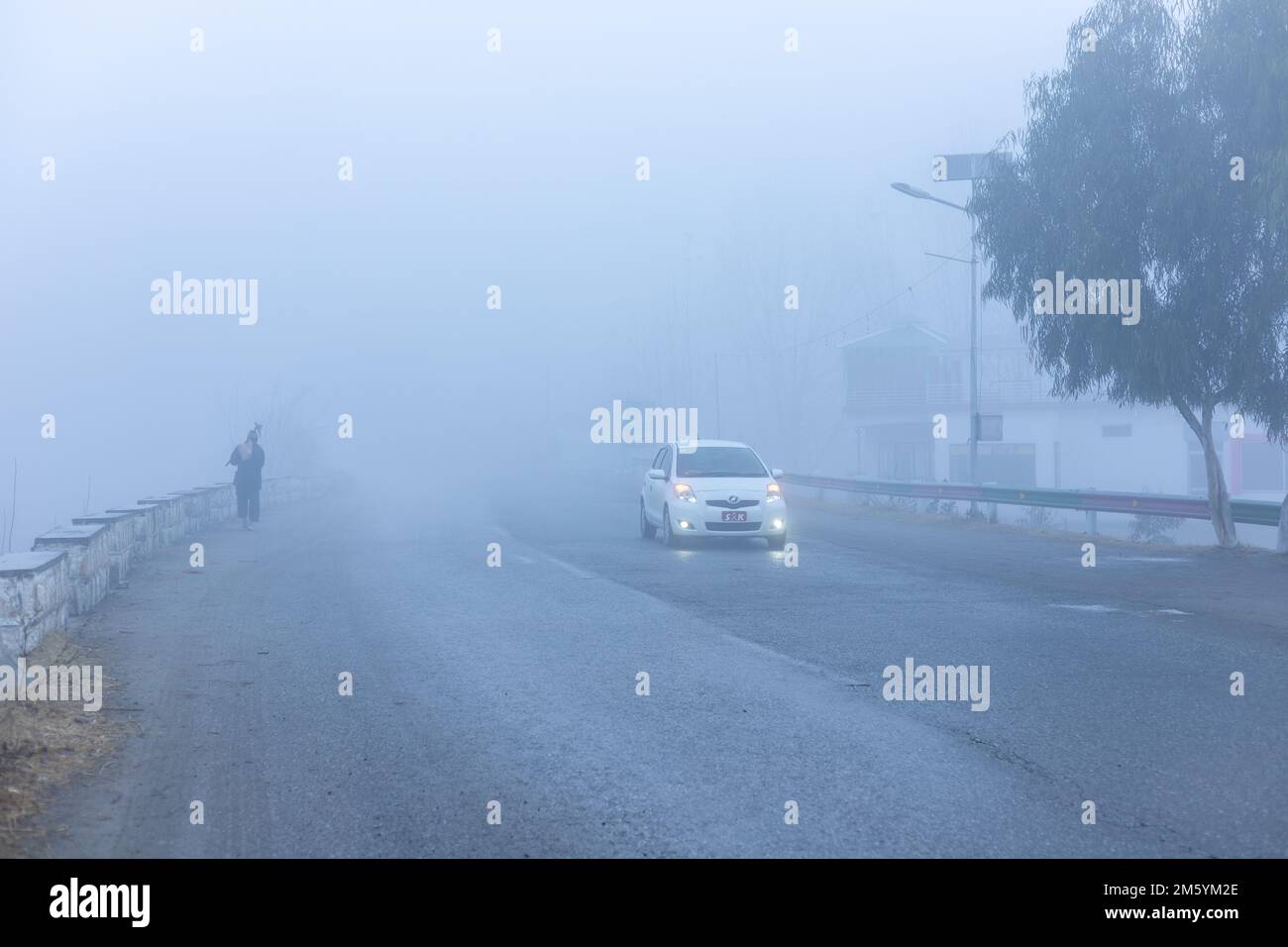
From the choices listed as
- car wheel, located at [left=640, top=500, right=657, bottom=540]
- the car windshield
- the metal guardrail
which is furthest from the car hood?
the metal guardrail

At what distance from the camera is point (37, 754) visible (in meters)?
6.53

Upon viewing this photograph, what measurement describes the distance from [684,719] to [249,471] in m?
18.3

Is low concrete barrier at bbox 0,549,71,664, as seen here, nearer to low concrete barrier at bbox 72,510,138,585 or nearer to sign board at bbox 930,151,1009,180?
low concrete barrier at bbox 72,510,138,585

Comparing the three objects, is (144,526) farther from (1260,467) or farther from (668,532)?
(1260,467)

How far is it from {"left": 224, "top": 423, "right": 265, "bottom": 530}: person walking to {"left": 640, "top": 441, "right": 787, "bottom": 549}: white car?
824 cm

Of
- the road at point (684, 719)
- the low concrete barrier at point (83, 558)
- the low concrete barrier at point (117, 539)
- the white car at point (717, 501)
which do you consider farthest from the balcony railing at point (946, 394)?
the low concrete barrier at point (83, 558)

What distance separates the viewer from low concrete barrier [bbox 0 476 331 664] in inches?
344

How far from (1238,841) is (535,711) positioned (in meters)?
4.00

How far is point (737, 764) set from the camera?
6.25 metres

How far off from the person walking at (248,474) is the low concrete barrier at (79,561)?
29.7 inches

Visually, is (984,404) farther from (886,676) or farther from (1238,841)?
(1238,841)

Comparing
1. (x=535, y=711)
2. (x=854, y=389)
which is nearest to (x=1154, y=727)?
(x=535, y=711)

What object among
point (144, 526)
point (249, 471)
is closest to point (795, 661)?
point (144, 526)
